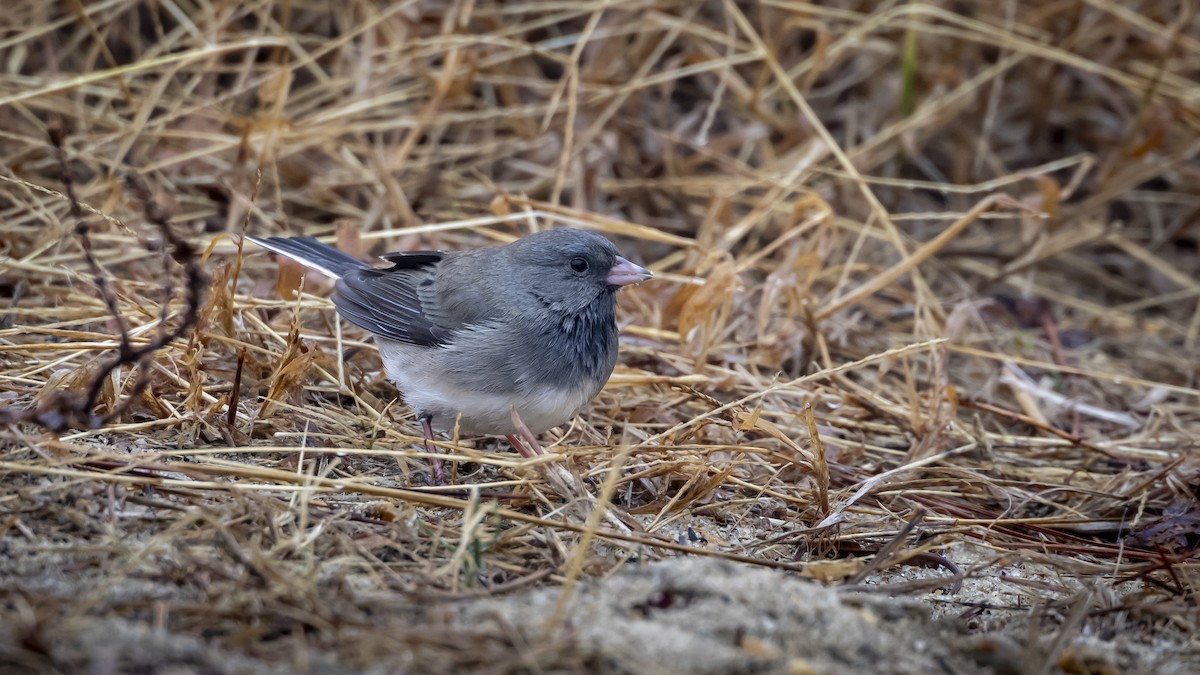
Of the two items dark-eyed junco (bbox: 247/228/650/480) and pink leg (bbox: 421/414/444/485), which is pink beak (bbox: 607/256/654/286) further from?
pink leg (bbox: 421/414/444/485)

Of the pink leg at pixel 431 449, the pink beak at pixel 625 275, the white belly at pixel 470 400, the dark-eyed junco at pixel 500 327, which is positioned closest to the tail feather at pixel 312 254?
the dark-eyed junco at pixel 500 327

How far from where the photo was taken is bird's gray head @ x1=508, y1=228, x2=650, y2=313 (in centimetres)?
283

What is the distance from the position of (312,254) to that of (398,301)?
0.36 metres

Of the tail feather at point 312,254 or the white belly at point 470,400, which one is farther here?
the tail feather at point 312,254

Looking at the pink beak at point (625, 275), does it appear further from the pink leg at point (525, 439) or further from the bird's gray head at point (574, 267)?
the pink leg at point (525, 439)

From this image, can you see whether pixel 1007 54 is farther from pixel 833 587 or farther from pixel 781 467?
pixel 833 587

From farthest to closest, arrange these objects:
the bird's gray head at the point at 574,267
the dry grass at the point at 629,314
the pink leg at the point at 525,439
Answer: the bird's gray head at the point at 574,267 < the pink leg at the point at 525,439 < the dry grass at the point at 629,314

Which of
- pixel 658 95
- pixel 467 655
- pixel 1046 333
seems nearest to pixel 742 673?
pixel 467 655

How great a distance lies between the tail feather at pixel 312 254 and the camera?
309cm

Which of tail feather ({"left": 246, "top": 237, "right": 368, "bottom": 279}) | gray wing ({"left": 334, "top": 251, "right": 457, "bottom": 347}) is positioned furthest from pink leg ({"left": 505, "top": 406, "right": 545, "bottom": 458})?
tail feather ({"left": 246, "top": 237, "right": 368, "bottom": 279})

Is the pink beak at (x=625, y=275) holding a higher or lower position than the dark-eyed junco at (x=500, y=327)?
higher

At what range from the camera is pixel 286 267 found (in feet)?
10.6

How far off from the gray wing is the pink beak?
1.46 ft

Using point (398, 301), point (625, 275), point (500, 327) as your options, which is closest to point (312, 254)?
point (398, 301)
